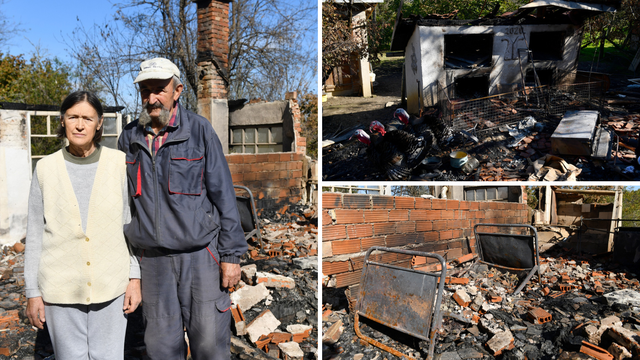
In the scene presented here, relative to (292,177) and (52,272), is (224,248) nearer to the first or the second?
(52,272)

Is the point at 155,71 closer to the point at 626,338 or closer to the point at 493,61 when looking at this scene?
the point at 626,338

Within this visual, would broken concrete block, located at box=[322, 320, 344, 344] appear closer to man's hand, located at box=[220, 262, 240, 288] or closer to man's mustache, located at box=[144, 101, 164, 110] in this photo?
man's hand, located at box=[220, 262, 240, 288]

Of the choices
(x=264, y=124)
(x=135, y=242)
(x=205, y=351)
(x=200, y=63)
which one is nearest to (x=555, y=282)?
(x=205, y=351)

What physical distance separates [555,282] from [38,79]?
13.4m

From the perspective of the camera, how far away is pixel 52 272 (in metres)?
1.70

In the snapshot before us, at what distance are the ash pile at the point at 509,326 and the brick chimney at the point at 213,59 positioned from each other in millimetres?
6857

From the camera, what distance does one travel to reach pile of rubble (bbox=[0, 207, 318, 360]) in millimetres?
2721

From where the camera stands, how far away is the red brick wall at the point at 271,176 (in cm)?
700

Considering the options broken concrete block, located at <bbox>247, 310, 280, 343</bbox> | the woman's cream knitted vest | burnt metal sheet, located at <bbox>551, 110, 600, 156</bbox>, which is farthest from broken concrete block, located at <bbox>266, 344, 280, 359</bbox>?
burnt metal sheet, located at <bbox>551, 110, 600, 156</bbox>

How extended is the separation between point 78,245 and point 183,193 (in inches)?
21.9

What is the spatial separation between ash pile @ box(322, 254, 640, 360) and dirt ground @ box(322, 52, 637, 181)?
1131mm

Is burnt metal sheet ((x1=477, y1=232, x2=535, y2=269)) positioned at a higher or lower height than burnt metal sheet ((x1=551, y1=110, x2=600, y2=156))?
lower

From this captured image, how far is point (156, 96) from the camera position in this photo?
6.06 ft

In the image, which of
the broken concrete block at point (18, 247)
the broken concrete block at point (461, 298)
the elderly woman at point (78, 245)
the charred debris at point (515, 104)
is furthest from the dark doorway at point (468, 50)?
the broken concrete block at point (18, 247)
